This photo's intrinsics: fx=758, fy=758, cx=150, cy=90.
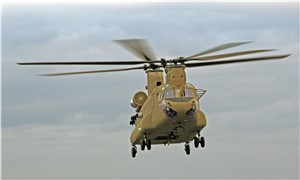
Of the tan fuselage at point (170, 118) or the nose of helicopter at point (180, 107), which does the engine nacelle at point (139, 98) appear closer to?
the tan fuselage at point (170, 118)

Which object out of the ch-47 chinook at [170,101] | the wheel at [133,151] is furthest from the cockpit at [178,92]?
the wheel at [133,151]

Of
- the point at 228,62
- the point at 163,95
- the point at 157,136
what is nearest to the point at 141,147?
the point at 157,136

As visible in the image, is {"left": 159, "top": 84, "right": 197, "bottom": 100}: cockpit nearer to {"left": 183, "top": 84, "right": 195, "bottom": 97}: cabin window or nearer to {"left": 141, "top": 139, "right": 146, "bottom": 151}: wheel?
{"left": 183, "top": 84, "right": 195, "bottom": 97}: cabin window

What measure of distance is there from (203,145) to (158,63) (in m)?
5.54

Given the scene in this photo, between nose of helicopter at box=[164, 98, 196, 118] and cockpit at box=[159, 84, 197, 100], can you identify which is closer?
nose of helicopter at box=[164, 98, 196, 118]

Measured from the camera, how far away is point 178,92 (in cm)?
4175

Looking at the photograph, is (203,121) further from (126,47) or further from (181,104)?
(126,47)

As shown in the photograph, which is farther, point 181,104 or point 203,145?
point 203,145

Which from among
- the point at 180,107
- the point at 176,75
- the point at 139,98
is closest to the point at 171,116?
the point at 180,107

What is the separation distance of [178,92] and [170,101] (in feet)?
2.67

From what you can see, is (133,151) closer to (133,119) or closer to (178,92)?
(133,119)

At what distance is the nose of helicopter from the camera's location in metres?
40.7

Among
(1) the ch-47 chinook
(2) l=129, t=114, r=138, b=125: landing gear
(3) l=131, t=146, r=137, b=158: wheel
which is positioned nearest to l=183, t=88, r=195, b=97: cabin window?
(1) the ch-47 chinook

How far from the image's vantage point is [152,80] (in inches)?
1832
